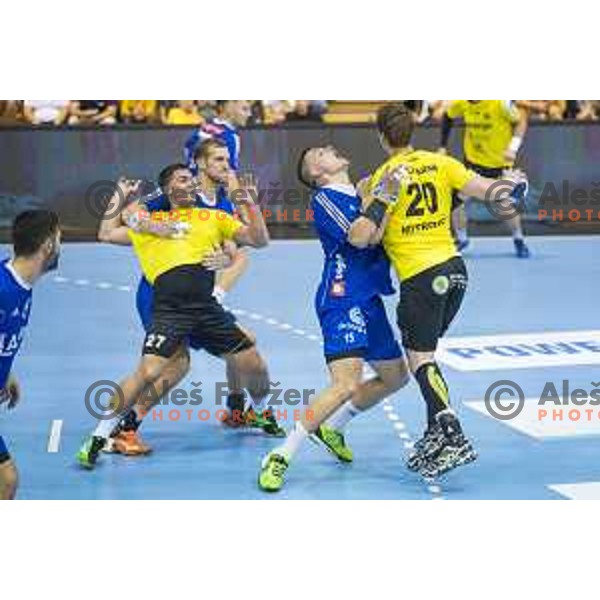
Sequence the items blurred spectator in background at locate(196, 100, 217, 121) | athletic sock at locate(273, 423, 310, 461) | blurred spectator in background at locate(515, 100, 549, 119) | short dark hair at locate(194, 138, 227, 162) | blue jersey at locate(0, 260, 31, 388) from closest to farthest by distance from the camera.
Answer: blue jersey at locate(0, 260, 31, 388) → athletic sock at locate(273, 423, 310, 461) → short dark hair at locate(194, 138, 227, 162) → blurred spectator in background at locate(196, 100, 217, 121) → blurred spectator in background at locate(515, 100, 549, 119)

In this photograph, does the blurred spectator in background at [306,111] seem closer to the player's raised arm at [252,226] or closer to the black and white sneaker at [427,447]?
the player's raised arm at [252,226]

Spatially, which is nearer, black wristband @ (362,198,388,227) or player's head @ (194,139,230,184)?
black wristband @ (362,198,388,227)

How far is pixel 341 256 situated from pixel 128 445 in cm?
188

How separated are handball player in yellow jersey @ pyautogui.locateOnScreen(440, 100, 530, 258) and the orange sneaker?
28.3ft

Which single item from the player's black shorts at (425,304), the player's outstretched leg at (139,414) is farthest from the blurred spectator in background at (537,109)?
the player's black shorts at (425,304)

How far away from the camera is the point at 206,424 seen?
995cm

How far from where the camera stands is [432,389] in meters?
8.15

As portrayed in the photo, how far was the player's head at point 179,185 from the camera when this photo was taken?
348 inches

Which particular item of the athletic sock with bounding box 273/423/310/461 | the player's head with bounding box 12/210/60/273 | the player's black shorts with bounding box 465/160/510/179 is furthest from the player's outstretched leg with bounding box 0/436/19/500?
the player's black shorts with bounding box 465/160/510/179

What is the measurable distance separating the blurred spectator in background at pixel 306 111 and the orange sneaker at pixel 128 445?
35.4 ft

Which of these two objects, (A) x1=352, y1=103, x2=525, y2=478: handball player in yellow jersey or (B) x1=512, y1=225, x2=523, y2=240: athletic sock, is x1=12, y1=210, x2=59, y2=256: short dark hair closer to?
(A) x1=352, y1=103, x2=525, y2=478: handball player in yellow jersey

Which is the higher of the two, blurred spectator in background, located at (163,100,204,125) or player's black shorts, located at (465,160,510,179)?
blurred spectator in background, located at (163,100,204,125)

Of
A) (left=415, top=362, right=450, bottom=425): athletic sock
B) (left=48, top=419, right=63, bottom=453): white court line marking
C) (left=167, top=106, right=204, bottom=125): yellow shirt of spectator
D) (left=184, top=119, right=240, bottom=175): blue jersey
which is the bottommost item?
(left=48, top=419, right=63, bottom=453): white court line marking

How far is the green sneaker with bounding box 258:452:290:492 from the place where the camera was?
8211 millimetres
